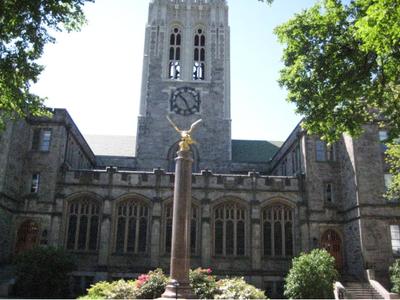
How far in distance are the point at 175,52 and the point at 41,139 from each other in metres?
20.9

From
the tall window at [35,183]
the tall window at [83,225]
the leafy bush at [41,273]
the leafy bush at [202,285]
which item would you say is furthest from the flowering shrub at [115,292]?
the tall window at [35,183]

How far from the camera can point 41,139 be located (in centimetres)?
3184

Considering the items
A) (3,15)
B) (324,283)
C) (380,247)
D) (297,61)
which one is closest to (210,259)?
(324,283)

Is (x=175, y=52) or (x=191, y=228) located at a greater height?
(x=175, y=52)

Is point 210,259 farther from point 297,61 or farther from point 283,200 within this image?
point 297,61

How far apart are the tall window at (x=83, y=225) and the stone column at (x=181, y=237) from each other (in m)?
16.7

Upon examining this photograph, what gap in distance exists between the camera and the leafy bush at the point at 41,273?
24641mm

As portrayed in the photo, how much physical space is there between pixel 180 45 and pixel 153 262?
26.5m

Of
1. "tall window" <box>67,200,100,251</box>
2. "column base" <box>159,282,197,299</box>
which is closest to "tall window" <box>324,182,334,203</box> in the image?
"tall window" <box>67,200,100,251</box>

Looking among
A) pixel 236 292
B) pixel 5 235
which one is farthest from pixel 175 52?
pixel 236 292

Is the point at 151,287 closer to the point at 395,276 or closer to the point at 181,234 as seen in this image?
the point at 181,234

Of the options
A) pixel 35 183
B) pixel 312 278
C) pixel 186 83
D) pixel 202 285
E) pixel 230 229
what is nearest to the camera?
pixel 202 285

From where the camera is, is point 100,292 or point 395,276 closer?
point 100,292

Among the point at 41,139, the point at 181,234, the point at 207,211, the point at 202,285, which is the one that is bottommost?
the point at 202,285
